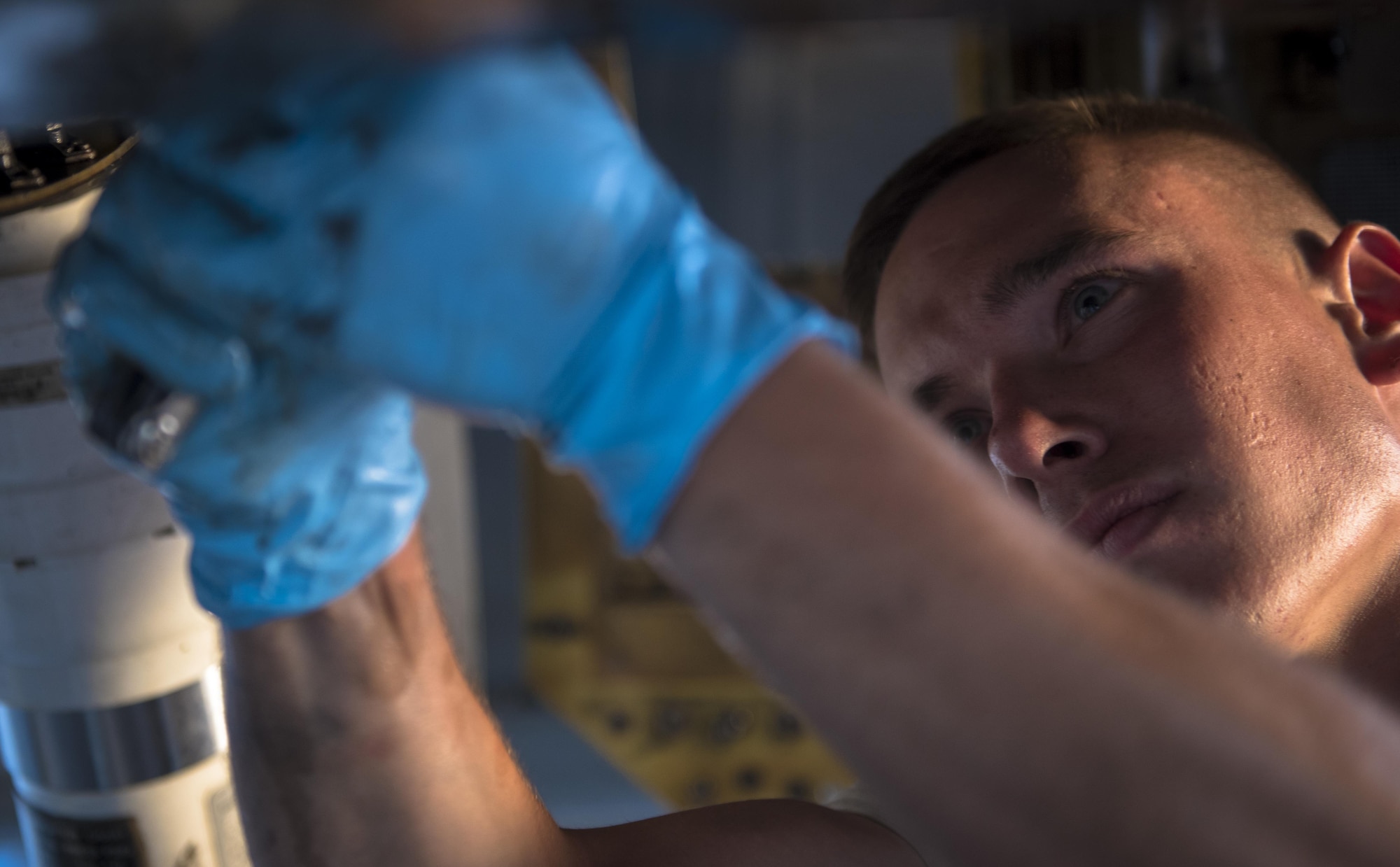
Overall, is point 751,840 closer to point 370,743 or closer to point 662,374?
point 370,743

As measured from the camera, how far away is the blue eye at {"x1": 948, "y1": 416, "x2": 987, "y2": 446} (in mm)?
1338

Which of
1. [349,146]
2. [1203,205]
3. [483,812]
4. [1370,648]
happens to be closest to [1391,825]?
[349,146]

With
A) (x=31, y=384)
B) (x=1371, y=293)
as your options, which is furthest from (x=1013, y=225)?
(x=31, y=384)

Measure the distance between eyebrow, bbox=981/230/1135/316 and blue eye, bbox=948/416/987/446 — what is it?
143mm

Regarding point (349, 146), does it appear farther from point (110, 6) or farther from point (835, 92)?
point (835, 92)

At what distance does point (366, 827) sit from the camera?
905mm

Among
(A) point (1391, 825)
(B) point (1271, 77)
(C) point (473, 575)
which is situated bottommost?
(C) point (473, 575)

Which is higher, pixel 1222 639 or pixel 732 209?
pixel 1222 639

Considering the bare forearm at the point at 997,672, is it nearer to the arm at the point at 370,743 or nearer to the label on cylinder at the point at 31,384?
the arm at the point at 370,743

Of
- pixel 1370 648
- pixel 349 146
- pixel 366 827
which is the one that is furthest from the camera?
pixel 1370 648

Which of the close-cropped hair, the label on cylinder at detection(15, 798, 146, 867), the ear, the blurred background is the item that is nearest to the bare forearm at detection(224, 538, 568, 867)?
the label on cylinder at detection(15, 798, 146, 867)

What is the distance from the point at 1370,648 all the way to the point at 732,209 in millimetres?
2042

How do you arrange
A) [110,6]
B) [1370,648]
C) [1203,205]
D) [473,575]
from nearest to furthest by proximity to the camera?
[110,6], [1370,648], [1203,205], [473,575]

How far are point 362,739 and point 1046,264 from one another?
0.89 metres
